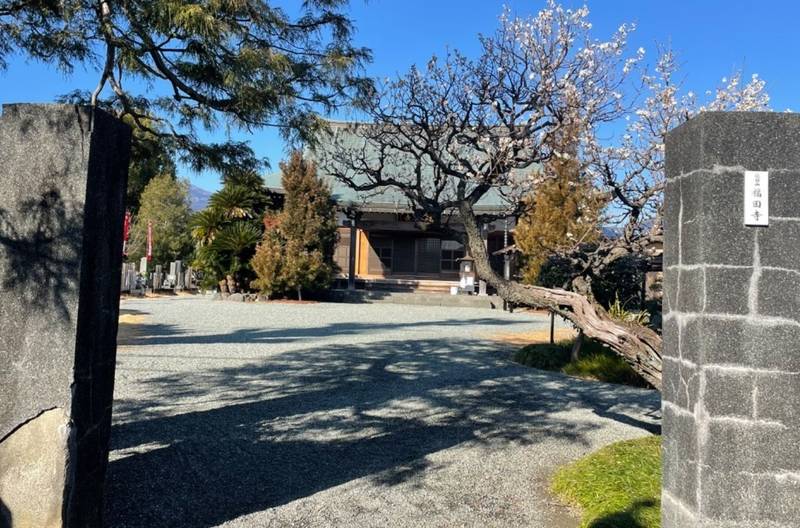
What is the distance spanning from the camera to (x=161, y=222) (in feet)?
106

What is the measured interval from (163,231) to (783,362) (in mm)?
33196

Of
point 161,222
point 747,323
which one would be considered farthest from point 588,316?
point 161,222

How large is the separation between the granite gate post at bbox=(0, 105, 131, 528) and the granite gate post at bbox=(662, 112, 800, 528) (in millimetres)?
3060

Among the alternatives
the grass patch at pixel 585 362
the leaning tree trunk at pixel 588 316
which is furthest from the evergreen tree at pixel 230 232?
the leaning tree trunk at pixel 588 316

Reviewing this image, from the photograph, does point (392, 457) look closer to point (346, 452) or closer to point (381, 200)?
point (346, 452)

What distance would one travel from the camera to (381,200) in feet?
74.5

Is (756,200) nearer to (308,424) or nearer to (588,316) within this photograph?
(588,316)

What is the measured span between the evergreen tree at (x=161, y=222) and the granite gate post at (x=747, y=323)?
32.3m

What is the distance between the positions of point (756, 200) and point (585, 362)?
7.00 meters

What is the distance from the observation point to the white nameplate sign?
2670mm

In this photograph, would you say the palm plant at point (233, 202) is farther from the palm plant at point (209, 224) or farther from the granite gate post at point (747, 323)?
the granite gate post at point (747, 323)

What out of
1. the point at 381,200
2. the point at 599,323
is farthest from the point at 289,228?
the point at 599,323

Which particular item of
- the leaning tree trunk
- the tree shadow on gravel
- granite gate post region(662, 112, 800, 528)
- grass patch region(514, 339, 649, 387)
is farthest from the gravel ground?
granite gate post region(662, 112, 800, 528)

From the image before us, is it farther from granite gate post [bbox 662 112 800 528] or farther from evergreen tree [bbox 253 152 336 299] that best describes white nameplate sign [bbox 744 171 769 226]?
evergreen tree [bbox 253 152 336 299]
